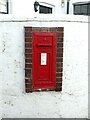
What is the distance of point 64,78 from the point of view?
5.30m

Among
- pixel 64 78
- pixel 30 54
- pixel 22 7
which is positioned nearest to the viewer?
pixel 30 54

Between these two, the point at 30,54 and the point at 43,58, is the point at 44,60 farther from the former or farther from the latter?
the point at 30,54

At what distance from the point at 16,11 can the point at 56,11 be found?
3.20 meters

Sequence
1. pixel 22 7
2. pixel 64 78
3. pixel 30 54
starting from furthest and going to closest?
pixel 22 7 < pixel 64 78 < pixel 30 54

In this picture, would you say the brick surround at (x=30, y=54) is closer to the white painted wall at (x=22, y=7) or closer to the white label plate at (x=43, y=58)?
the white label plate at (x=43, y=58)

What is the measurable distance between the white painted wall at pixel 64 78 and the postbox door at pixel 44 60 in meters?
0.22

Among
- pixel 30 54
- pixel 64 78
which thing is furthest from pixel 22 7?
pixel 64 78

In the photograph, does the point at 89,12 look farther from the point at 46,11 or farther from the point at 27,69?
the point at 27,69

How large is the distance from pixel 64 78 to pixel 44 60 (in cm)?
57

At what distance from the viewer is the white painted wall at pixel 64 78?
5.18 m

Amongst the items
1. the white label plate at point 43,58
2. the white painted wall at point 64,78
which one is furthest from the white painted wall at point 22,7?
the white label plate at point 43,58

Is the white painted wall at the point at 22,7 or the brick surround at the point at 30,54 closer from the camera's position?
the brick surround at the point at 30,54

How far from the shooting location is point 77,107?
17.6 feet

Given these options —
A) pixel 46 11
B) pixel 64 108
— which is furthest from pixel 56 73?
pixel 46 11
